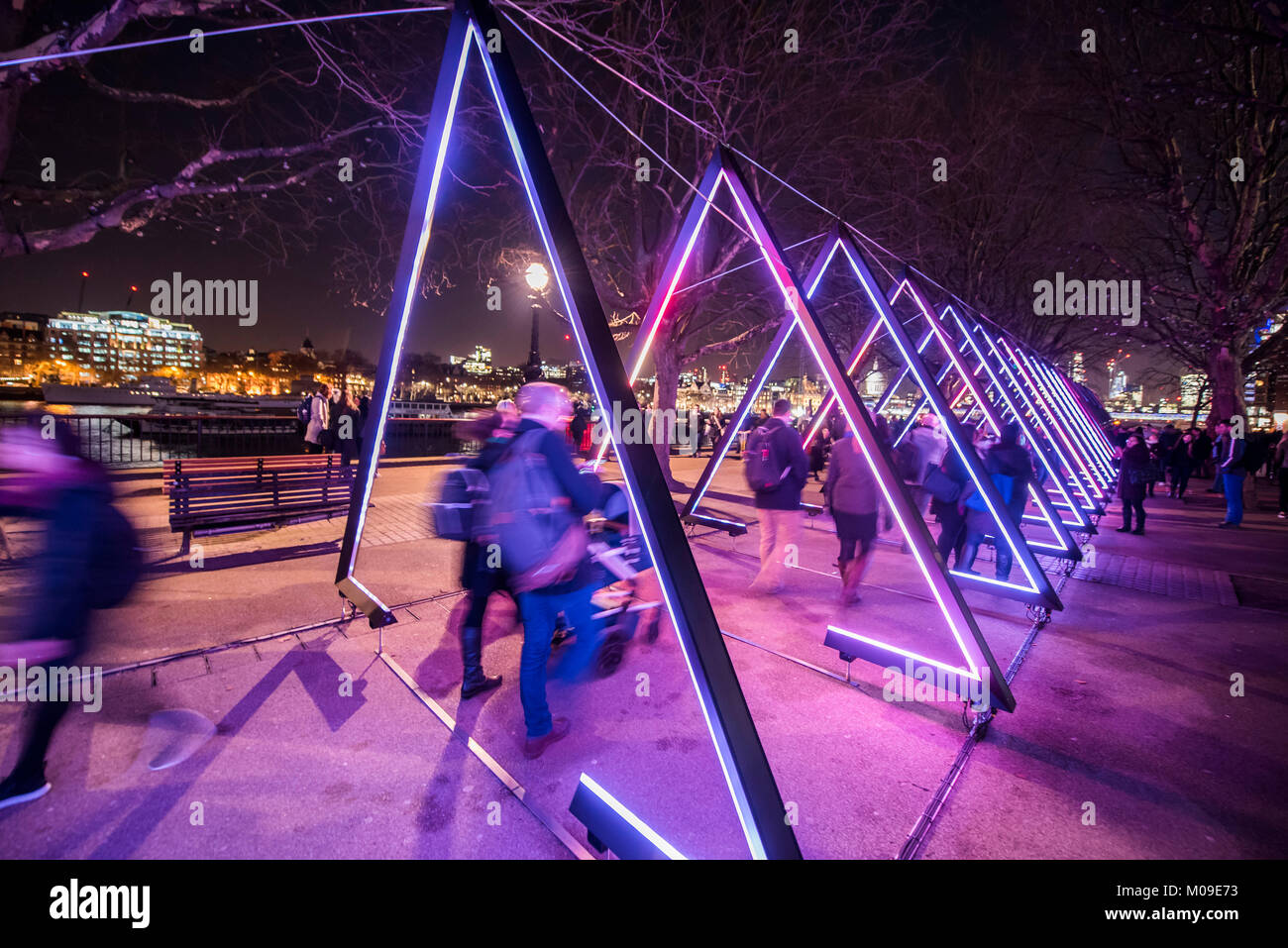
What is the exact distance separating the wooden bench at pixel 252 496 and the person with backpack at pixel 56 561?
4206 mm

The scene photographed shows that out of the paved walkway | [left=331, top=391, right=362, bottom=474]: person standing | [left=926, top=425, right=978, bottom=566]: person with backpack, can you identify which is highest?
[left=331, top=391, right=362, bottom=474]: person standing

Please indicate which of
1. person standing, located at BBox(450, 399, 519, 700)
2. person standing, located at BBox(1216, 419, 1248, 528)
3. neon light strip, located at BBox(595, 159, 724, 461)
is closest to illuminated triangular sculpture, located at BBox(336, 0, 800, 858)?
person standing, located at BBox(450, 399, 519, 700)

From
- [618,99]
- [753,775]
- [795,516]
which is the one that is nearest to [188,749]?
[753,775]

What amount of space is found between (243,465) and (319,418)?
5.38 m

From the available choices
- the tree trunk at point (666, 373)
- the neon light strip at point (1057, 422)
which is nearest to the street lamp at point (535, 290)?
the tree trunk at point (666, 373)

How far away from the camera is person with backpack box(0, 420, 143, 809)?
2.50 m

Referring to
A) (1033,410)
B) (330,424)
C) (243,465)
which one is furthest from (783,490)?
(330,424)

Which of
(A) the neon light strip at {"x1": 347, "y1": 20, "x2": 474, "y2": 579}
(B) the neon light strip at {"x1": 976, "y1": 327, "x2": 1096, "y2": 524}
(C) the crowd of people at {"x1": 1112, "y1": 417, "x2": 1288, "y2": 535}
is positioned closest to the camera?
(A) the neon light strip at {"x1": 347, "y1": 20, "x2": 474, "y2": 579}

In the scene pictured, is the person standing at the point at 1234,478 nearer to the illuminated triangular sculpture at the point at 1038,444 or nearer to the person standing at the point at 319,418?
the illuminated triangular sculpture at the point at 1038,444

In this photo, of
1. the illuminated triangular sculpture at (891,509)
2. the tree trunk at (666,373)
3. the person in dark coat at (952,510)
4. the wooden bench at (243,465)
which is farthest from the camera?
the tree trunk at (666,373)

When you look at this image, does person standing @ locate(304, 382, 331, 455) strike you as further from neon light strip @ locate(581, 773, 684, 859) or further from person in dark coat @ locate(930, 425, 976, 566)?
person in dark coat @ locate(930, 425, 976, 566)

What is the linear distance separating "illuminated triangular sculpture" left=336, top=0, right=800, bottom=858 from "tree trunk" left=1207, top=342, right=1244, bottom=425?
61.8ft

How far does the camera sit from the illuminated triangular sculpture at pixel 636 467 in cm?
197
